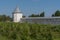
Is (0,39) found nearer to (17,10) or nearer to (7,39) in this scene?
(7,39)

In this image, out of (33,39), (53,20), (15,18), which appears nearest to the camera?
(33,39)

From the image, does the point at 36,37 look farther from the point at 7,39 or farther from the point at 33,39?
the point at 7,39

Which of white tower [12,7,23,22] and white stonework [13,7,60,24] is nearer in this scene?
white stonework [13,7,60,24]

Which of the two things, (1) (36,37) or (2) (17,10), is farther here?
(2) (17,10)

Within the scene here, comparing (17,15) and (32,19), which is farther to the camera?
(17,15)

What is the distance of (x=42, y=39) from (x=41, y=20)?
3710 centimetres

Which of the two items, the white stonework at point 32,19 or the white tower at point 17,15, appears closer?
the white stonework at point 32,19

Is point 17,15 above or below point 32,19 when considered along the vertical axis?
above

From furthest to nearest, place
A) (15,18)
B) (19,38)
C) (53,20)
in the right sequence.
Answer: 1. (15,18)
2. (53,20)
3. (19,38)

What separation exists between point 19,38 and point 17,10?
148 feet

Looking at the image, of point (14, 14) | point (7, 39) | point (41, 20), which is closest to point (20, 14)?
point (14, 14)

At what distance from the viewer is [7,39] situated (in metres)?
7.51

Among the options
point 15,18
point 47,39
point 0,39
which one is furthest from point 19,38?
point 15,18

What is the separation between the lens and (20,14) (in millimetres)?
50688
